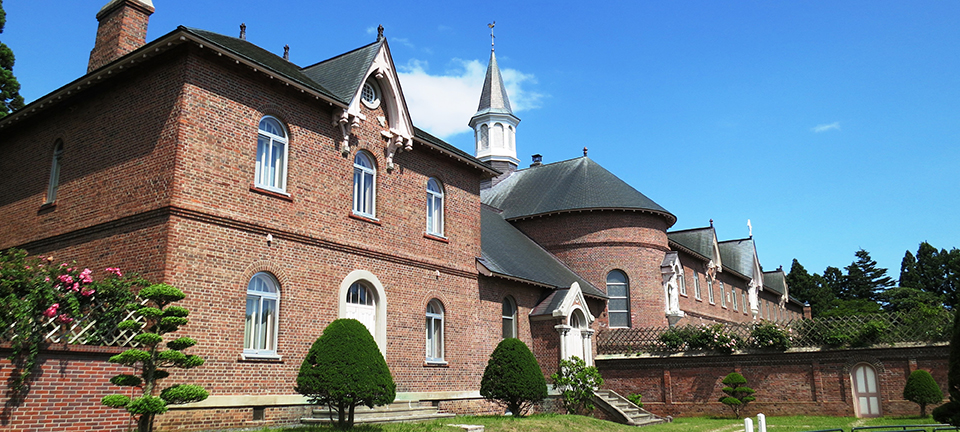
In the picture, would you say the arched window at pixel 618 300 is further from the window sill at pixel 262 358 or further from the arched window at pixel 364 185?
the window sill at pixel 262 358

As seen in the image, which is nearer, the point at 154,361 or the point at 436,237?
the point at 154,361

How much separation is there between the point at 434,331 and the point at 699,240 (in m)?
25.2

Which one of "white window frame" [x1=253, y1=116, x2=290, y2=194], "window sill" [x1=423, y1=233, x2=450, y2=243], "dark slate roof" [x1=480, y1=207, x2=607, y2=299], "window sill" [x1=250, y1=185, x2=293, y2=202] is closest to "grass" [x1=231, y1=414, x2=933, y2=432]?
"window sill" [x1=250, y1=185, x2=293, y2=202]

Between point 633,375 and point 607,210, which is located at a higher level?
point 607,210

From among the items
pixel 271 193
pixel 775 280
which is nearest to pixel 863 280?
pixel 775 280

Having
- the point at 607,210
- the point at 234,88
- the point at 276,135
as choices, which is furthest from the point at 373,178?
the point at 607,210

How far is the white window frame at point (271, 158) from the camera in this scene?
15227mm

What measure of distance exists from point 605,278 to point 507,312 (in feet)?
25.0

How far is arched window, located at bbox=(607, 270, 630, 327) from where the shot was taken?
99.1 feet

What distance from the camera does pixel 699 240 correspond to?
40.7 m

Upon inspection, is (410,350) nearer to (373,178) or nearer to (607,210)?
(373,178)

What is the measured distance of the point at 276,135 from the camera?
51.4 feet

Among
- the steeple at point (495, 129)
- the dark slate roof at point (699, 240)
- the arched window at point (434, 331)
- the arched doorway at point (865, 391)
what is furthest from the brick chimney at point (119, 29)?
the dark slate roof at point (699, 240)

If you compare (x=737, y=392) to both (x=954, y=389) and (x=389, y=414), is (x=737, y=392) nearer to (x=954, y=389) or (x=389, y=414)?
(x=954, y=389)
